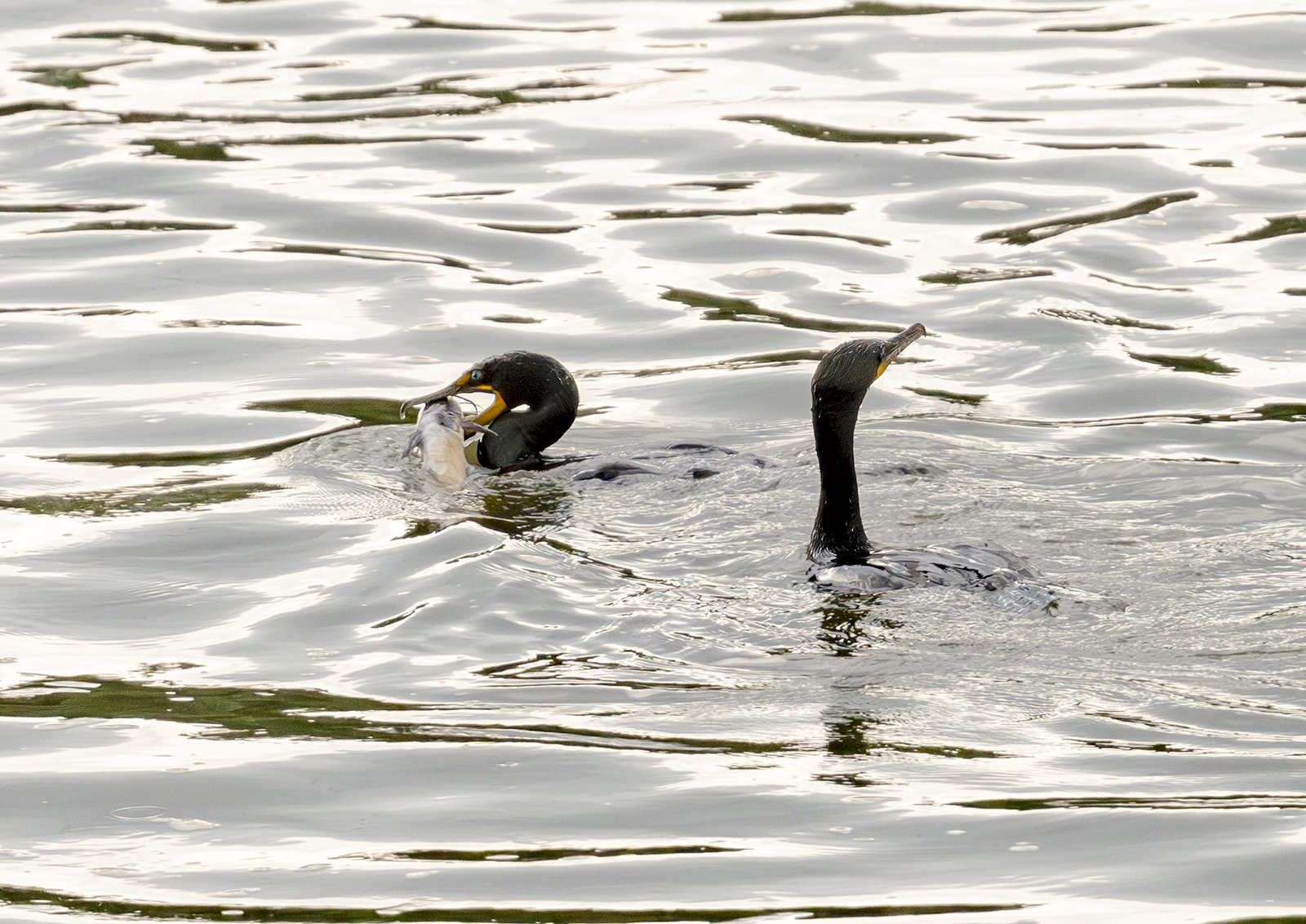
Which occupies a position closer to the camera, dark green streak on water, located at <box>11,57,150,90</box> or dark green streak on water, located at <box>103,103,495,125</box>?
dark green streak on water, located at <box>103,103,495,125</box>

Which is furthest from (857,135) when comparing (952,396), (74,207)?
(74,207)

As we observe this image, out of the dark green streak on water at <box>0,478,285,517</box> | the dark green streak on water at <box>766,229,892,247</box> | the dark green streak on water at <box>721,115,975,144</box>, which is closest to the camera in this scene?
the dark green streak on water at <box>0,478,285,517</box>

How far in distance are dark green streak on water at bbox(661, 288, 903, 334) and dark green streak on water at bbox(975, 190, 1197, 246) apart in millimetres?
1872

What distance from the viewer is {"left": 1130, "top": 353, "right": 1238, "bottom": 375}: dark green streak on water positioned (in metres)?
9.54

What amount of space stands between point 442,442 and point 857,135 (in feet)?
22.5

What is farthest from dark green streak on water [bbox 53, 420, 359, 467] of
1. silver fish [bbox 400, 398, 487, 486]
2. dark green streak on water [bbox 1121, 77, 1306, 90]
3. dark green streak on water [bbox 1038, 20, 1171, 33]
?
dark green streak on water [bbox 1038, 20, 1171, 33]

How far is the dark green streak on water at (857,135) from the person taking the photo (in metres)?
13.9

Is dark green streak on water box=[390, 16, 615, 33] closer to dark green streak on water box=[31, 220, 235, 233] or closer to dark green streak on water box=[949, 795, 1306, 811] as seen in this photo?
dark green streak on water box=[31, 220, 235, 233]

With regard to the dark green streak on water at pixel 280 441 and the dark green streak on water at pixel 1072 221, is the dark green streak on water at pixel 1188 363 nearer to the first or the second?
the dark green streak on water at pixel 1072 221

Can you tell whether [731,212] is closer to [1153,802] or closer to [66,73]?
[66,73]

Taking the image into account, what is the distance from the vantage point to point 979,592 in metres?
6.35

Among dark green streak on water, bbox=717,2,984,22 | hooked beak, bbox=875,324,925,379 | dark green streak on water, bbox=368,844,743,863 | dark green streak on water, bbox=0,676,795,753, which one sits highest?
dark green streak on water, bbox=717,2,984,22

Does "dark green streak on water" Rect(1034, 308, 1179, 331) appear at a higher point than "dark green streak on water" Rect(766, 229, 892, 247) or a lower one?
lower

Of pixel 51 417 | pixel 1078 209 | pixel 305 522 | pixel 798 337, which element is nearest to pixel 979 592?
pixel 305 522
